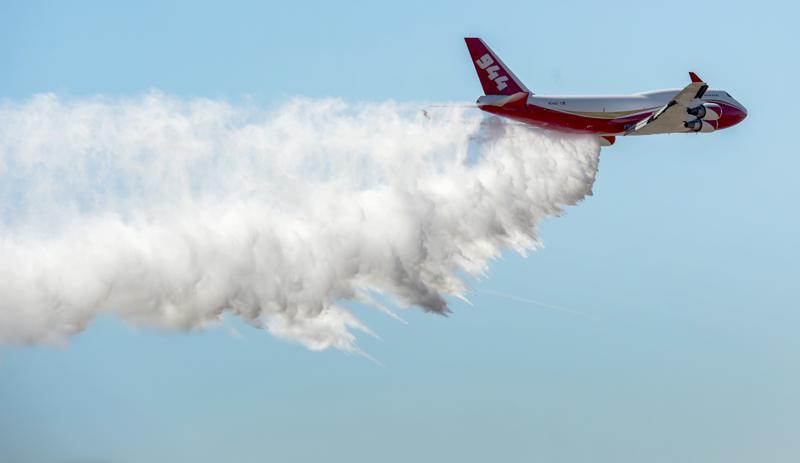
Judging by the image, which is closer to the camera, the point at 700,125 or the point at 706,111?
the point at 700,125

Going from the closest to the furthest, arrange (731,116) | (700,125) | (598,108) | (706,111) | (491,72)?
(491,72), (598,108), (700,125), (706,111), (731,116)

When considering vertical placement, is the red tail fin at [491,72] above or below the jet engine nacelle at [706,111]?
above

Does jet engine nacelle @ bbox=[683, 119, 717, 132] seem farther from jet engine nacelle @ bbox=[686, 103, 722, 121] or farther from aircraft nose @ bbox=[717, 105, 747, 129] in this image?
aircraft nose @ bbox=[717, 105, 747, 129]

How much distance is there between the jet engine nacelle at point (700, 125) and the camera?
57719 millimetres

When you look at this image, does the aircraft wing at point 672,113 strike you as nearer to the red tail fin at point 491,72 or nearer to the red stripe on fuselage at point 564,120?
the red stripe on fuselage at point 564,120

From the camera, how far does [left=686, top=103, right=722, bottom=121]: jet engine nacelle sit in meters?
57.8

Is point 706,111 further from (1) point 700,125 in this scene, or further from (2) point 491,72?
(2) point 491,72

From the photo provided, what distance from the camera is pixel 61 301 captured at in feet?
141

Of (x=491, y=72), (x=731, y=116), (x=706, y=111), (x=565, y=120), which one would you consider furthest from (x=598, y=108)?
(x=731, y=116)

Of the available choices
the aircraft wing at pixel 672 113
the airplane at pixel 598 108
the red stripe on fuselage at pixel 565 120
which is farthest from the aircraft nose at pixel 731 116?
the red stripe on fuselage at pixel 565 120

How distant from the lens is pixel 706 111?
58.3 m

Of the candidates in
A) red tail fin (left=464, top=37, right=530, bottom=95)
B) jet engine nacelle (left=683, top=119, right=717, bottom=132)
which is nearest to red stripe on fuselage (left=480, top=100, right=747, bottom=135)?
red tail fin (left=464, top=37, right=530, bottom=95)

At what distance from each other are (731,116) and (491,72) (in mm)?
11682

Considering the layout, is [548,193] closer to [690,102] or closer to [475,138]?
[475,138]
